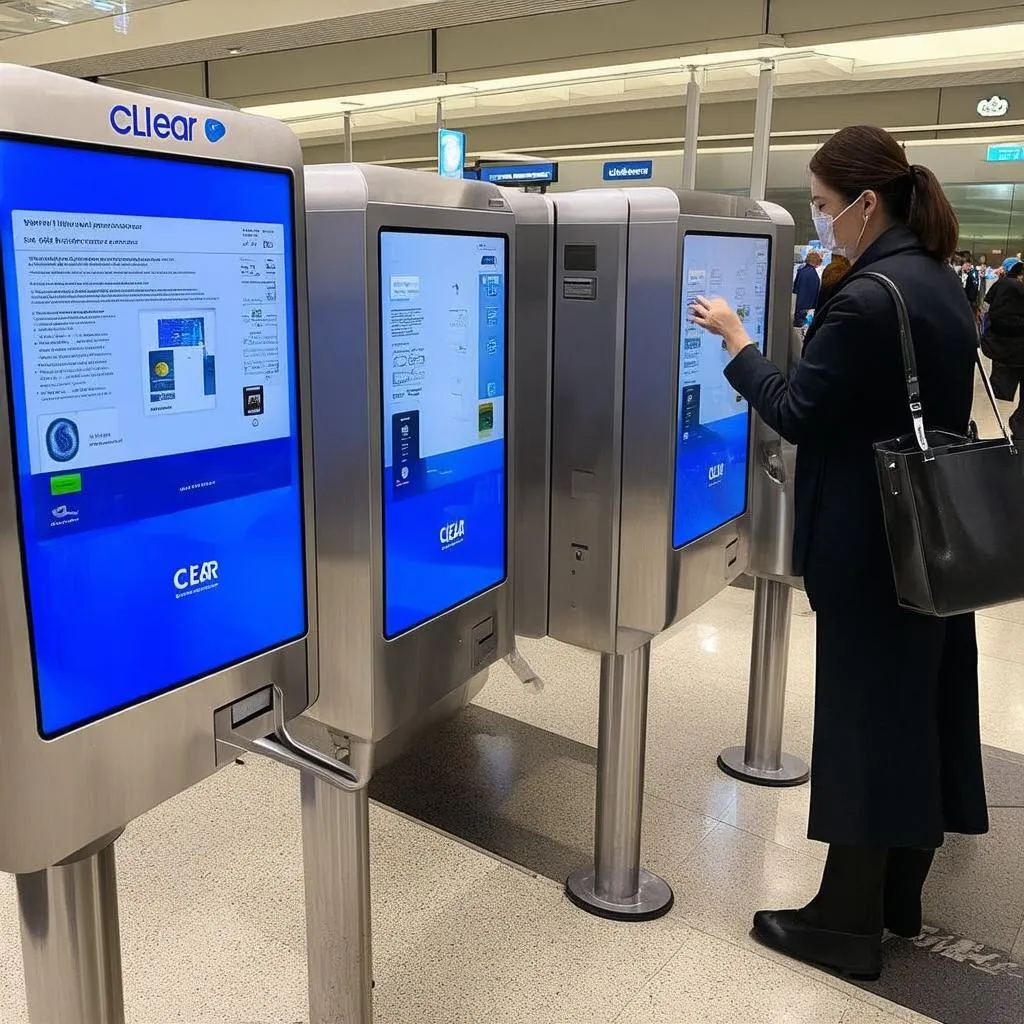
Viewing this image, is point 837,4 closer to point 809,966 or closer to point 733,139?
point 733,139

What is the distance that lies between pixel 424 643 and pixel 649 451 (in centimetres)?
64

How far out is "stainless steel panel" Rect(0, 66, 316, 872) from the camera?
0.92 m

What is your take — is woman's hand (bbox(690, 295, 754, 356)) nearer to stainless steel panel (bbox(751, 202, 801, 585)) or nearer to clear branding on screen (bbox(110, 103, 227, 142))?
stainless steel panel (bbox(751, 202, 801, 585))

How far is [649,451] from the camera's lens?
204 cm

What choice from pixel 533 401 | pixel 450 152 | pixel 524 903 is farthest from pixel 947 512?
pixel 450 152

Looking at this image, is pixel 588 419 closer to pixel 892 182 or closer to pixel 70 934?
pixel 892 182

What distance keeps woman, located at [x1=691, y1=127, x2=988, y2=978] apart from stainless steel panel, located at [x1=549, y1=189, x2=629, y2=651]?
211 millimetres

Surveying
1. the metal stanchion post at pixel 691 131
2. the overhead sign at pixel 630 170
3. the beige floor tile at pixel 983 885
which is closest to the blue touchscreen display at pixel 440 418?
the beige floor tile at pixel 983 885

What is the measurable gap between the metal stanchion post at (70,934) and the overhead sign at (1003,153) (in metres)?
7.50

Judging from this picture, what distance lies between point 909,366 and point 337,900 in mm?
1309

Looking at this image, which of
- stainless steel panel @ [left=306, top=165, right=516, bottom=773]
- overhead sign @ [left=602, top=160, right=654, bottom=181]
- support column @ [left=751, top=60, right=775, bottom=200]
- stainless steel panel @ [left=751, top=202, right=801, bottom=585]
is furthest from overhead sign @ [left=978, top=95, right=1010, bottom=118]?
stainless steel panel @ [left=306, top=165, right=516, bottom=773]

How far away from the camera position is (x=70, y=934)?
1.13 m

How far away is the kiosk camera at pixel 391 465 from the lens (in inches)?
56.1

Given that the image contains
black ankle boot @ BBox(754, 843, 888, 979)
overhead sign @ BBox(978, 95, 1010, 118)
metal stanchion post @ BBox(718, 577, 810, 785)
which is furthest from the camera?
overhead sign @ BBox(978, 95, 1010, 118)
